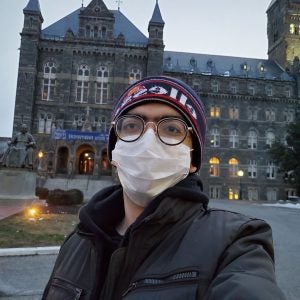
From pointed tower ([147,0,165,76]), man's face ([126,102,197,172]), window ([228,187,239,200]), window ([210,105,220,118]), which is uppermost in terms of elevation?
pointed tower ([147,0,165,76])

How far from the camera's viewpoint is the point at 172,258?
51.8 inches

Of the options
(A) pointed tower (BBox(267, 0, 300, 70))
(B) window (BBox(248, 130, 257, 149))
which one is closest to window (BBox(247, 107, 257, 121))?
(B) window (BBox(248, 130, 257, 149))

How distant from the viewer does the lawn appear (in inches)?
288

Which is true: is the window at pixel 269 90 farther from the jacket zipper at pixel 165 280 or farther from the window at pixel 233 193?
the jacket zipper at pixel 165 280

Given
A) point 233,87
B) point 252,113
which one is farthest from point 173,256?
point 233,87

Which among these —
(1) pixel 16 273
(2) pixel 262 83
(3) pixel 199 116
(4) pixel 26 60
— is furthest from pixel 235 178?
(3) pixel 199 116

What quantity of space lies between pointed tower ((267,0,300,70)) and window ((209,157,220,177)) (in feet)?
65.0

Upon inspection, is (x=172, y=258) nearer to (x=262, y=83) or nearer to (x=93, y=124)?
(x=93, y=124)

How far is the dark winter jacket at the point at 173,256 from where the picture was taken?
1.19m

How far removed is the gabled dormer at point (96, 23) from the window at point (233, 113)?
716 inches

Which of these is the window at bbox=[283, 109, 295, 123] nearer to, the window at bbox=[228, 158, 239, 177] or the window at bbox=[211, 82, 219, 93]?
the window at bbox=[228, 158, 239, 177]

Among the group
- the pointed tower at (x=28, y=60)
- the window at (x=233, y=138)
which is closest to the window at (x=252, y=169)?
the window at (x=233, y=138)

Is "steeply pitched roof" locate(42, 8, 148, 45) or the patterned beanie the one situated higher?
"steeply pitched roof" locate(42, 8, 148, 45)

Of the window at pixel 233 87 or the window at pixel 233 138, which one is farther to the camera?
the window at pixel 233 87
